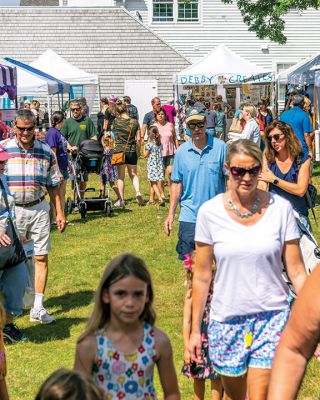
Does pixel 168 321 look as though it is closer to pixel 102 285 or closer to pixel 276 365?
pixel 102 285

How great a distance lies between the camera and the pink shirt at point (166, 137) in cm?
1802

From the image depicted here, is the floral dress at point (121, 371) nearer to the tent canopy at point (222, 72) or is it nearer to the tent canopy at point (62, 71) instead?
the tent canopy at point (222, 72)

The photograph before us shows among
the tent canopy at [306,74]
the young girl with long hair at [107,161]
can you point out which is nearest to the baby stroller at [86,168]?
the young girl with long hair at [107,161]

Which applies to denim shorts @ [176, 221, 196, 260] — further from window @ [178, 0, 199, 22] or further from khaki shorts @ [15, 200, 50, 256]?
window @ [178, 0, 199, 22]

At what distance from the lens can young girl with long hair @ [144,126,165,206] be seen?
17.8 metres

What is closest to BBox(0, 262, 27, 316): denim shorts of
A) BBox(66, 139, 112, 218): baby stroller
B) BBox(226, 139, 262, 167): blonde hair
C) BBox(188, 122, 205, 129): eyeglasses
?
BBox(188, 122, 205, 129): eyeglasses

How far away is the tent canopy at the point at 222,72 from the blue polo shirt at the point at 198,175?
65.8 ft

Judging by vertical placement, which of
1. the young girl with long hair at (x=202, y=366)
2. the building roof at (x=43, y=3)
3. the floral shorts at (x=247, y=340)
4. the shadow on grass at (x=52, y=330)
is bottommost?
the shadow on grass at (x=52, y=330)

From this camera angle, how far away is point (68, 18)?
41312mm

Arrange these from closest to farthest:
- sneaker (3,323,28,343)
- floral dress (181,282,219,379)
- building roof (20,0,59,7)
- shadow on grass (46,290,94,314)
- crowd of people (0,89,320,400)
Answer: crowd of people (0,89,320,400), floral dress (181,282,219,379), sneaker (3,323,28,343), shadow on grass (46,290,94,314), building roof (20,0,59,7)

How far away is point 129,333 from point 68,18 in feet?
126

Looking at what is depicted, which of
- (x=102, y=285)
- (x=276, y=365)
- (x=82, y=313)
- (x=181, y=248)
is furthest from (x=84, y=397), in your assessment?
(x=82, y=313)

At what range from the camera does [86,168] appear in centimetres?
1611

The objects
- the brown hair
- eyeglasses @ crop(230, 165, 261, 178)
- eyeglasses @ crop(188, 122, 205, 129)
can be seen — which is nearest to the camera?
eyeglasses @ crop(230, 165, 261, 178)
